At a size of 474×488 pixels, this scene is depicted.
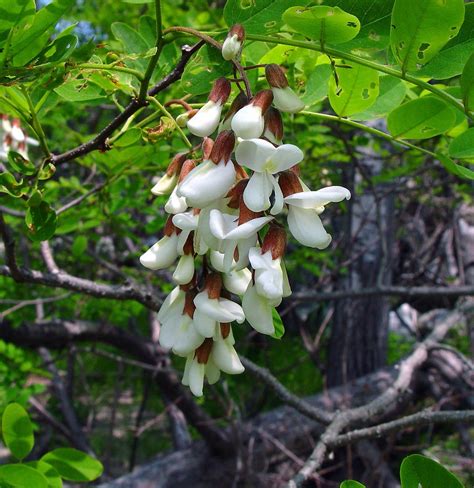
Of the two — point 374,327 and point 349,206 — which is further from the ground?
point 349,206

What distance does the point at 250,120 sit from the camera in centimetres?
53

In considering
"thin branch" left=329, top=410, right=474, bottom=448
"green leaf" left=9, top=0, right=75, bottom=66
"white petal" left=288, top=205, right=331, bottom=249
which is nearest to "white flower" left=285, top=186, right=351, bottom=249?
"white petal" left=288, top=205, right=331, bottom=249

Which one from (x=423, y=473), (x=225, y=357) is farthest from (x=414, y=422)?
(x=225, y=357)

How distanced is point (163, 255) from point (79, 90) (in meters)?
0.27

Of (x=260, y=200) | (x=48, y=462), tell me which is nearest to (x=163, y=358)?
(x=48, y=462)

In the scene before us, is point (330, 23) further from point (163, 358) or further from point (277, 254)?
point (163, 358)

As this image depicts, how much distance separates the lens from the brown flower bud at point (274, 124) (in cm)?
57

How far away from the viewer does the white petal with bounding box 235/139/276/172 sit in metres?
0.53

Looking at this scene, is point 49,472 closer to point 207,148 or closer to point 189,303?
point 189,303

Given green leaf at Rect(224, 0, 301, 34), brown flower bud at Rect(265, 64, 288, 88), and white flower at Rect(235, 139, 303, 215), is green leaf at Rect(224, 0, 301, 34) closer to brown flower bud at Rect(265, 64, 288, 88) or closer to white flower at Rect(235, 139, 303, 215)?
brown flower bud at Rect(265, 64, 288, 88)

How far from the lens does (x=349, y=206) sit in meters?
2.81

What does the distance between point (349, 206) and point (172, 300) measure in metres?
2.24

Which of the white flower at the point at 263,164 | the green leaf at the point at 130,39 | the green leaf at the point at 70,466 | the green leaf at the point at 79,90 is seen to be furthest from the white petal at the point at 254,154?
the green leaf at the point at 70,466

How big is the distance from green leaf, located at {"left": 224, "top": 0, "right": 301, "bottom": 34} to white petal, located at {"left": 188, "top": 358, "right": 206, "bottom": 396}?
40 cm
